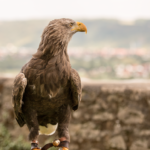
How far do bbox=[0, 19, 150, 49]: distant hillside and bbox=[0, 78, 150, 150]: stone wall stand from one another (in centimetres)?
336

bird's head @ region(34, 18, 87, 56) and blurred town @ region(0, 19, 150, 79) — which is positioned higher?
bird's head @ region(34, 18, 87, 56)

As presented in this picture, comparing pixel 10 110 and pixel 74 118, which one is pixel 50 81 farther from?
pixel 10 110

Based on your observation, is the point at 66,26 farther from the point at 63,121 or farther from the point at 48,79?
the point at 63,121

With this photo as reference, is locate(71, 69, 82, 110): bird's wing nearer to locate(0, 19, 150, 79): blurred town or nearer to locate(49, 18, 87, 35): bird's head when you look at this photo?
locate(49, 18, 87, 35): bird's head

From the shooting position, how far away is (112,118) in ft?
9.71

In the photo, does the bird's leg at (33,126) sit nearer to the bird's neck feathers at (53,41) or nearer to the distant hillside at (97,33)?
the bird's neck feathers at (53,41)

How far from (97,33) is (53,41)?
5747mm

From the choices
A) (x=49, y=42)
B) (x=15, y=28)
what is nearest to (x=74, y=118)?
(x=49, y=42)

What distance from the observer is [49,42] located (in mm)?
1273

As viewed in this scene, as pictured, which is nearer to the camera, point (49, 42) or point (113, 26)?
point (49, 42)

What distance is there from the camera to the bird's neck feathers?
4.14 feet

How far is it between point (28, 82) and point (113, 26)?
635cm

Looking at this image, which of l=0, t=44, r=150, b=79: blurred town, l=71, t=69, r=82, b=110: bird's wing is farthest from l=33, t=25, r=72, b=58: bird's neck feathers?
l=0, t=44, r=150, b=79: blurred town

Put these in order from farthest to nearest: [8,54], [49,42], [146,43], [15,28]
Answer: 1. [15,28]
2. [146,43]
3. [8,54]
4. [49,42]
